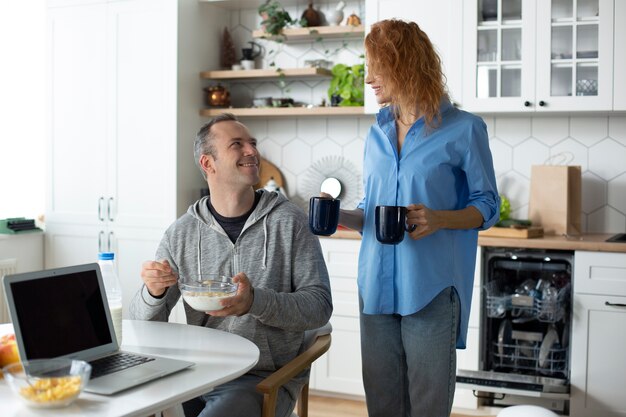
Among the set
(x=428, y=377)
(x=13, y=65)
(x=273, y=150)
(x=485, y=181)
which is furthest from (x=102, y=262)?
(x=13, y=65)

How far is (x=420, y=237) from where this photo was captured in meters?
2.12

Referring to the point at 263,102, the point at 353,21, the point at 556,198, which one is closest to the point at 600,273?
the point at 556,198

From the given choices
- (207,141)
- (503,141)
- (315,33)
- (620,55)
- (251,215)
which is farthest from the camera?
(315,33)

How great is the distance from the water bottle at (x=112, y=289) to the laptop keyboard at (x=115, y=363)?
91 mm

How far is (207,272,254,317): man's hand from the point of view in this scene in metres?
1.90

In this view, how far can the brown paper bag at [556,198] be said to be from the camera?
384 cm

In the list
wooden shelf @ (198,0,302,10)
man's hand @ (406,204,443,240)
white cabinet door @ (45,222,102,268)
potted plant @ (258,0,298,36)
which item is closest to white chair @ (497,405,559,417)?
man's hand @ (406,204,443,240)

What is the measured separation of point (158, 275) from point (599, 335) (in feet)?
7.19

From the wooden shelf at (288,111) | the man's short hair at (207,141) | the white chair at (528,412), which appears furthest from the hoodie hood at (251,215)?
the wooden shelf at (288,111)

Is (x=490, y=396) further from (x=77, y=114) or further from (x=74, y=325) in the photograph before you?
(x=77, y=114)

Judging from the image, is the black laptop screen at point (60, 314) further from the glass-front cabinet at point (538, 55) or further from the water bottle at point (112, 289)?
the glass-front cabinet at point (538, 55)

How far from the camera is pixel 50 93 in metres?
4.58

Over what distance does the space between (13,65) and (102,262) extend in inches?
126

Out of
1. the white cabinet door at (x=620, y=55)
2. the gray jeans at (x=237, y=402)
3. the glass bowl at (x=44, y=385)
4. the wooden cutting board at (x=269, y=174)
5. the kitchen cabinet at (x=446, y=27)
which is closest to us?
the glass bowl at (x=44, y=385)
